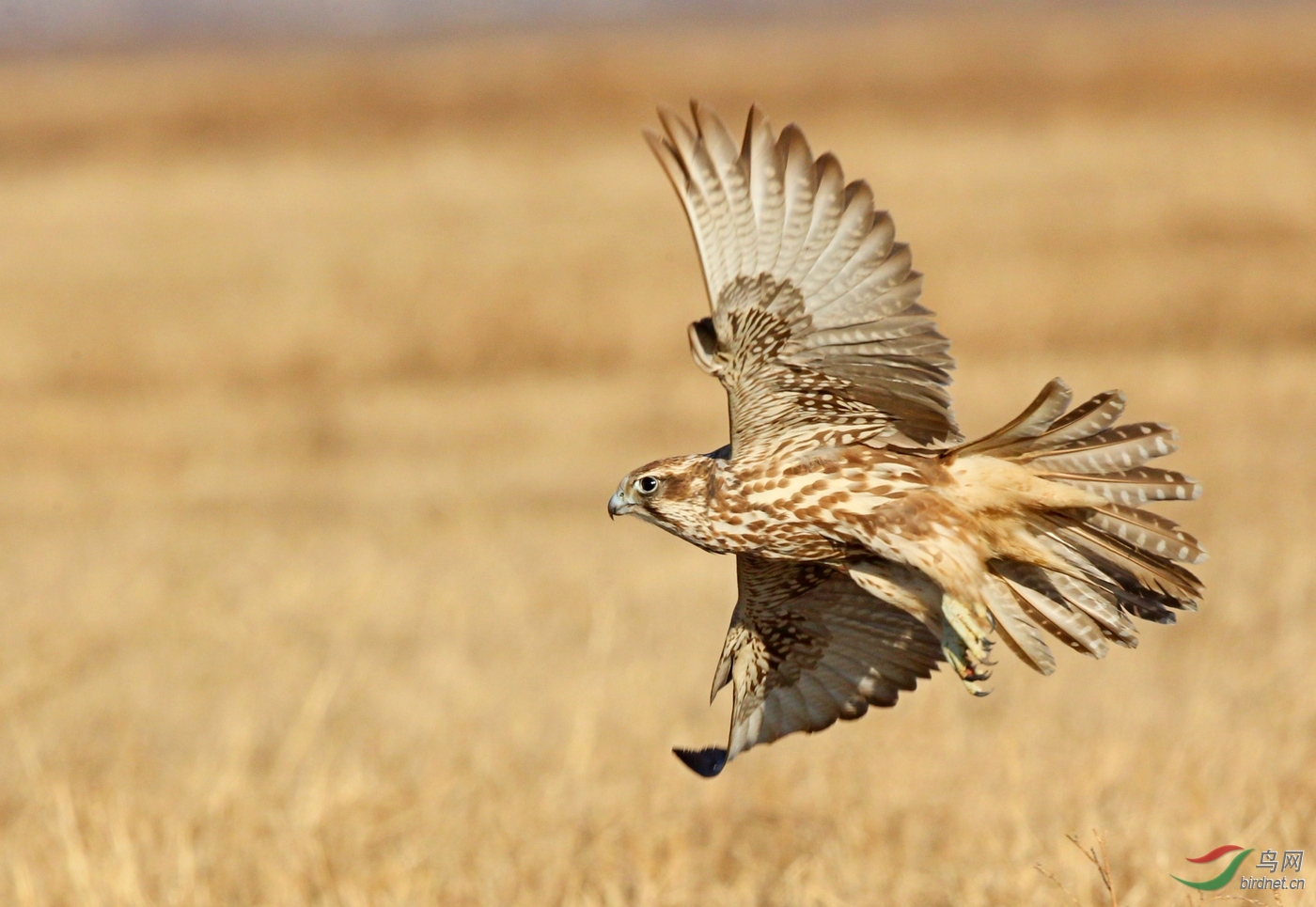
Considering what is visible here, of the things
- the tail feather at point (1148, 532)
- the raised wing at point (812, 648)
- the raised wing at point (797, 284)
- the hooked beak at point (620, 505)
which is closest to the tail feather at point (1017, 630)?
the tail feather at point (1148, 532)

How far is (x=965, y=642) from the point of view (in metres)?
4.05

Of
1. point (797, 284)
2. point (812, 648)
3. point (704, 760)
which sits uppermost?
point (797, 284)

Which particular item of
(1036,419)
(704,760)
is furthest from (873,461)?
(704,760)

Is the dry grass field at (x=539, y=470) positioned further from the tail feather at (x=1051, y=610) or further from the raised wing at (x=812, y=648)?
Result: the raised wing at (x=812, y=648)

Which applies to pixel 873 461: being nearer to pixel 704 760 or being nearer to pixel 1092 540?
pixel 1092 540

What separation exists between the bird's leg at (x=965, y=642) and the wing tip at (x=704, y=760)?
65 centimetres

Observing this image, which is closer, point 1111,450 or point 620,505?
point 1111,450

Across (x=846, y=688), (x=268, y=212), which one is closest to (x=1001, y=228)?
(x=268, y=212)

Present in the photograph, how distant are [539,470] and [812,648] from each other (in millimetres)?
8678

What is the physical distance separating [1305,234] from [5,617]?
14111 millimetres

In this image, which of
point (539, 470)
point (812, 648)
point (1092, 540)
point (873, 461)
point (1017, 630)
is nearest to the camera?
point (1017, 630)

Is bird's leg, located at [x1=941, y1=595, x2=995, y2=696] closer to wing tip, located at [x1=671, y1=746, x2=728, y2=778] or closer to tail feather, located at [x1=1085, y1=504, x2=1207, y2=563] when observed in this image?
tail feather, located at [x1=1085, y1=504, x2=1207, y2=563]

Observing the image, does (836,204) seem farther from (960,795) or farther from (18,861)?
(18,861)

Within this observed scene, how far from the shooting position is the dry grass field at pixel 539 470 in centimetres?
552
